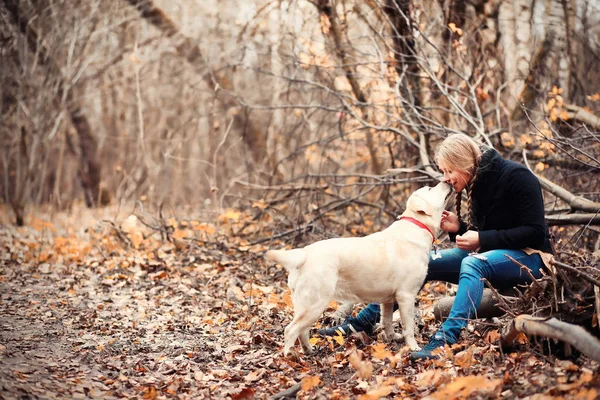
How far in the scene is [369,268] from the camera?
4.16m

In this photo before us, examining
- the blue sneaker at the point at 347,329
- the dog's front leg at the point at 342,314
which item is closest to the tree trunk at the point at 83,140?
the dog's front leg at the point at 342,314

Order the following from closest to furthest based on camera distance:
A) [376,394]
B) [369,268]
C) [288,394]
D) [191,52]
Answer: [376,394] → [288,394] → [369,268] → [191,52]

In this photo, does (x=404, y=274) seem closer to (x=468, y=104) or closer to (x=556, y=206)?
(x=556, y=206)

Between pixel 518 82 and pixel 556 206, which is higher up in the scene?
pixel 518 82

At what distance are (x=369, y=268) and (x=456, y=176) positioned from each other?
3.30 ft

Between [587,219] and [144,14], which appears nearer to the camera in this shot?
[587,219]

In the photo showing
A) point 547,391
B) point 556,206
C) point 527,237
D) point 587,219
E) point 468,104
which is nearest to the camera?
point 547,391

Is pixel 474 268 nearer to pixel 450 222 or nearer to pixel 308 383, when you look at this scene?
pixel 450 222

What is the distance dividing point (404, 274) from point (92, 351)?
2528 mm

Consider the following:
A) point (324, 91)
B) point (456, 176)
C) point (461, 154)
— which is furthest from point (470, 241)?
point (324, 91)

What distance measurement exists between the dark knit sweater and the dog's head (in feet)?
0.81

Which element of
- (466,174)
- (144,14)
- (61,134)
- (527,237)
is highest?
(144,14)

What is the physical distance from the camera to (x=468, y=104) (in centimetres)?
852

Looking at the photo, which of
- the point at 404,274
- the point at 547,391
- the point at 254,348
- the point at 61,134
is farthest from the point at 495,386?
the point at 61,134
